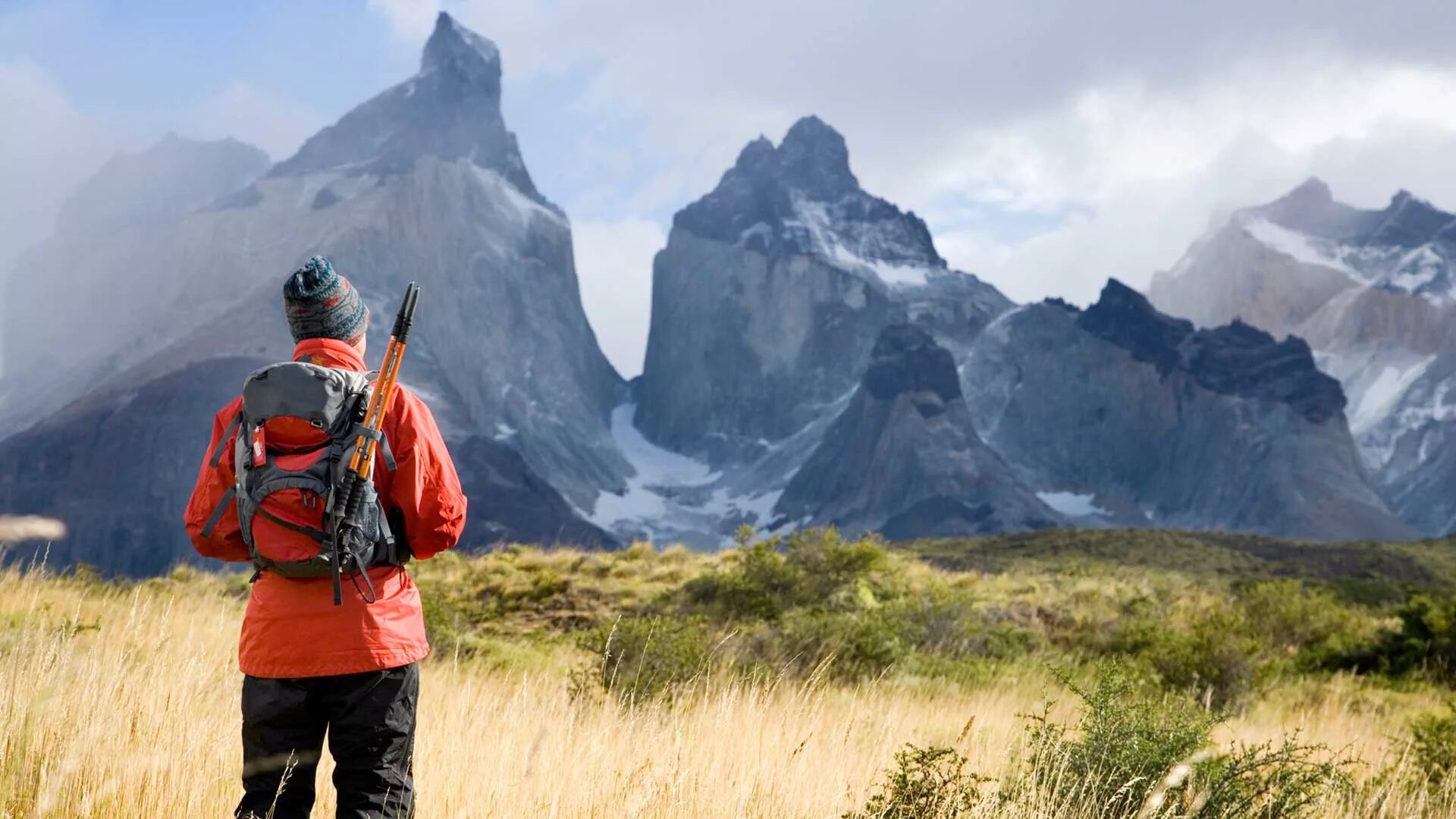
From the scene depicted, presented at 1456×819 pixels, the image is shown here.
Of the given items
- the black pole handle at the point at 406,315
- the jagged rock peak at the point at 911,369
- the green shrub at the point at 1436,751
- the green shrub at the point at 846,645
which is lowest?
the green shrub at the point at 846,645

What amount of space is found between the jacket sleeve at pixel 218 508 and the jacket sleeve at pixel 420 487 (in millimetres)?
550

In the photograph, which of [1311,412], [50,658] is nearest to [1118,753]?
[50,658]

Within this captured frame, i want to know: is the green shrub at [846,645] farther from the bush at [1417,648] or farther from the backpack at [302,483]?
the bush at [1417,648]

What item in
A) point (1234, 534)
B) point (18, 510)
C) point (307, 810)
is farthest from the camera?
point (18, 510)

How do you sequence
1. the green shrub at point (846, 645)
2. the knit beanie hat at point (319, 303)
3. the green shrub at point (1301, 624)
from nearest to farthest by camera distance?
1. the knit beanie hat at point (319, 303)
2. the green shrub at point (846, 645)
3. the green shrub at point (1301, 624)

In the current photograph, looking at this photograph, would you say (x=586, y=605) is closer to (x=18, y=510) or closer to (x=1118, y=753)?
(x=1118, y=753)

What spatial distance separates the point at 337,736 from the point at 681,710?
10.9ft

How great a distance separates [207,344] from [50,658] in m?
169

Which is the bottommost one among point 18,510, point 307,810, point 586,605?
point 18,510

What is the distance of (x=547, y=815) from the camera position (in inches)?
148

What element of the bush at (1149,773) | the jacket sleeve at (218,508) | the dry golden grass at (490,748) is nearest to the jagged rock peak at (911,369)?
the dry golden grass at (490,748)

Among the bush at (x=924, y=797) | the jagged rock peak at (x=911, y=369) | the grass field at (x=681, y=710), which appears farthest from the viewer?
the jagged rock peak at (x=911, y=369)

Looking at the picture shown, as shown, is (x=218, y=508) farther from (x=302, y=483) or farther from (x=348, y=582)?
(x=348, y=582)

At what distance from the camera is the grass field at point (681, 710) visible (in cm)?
396
